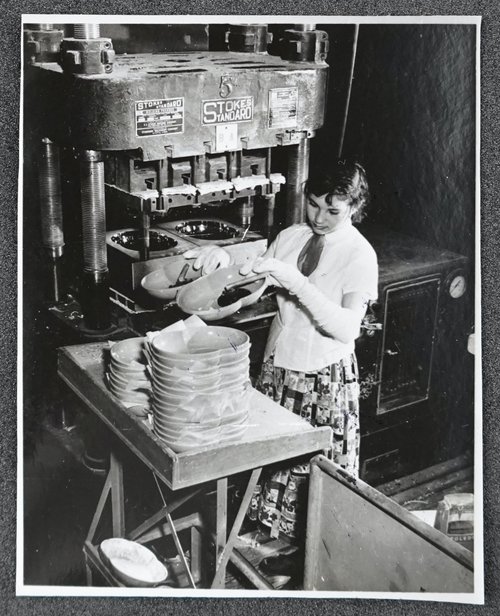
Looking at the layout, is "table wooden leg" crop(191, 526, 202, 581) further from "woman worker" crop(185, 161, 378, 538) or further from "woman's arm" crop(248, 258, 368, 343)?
"woman's arm" crop(248, 258, 368, 343)

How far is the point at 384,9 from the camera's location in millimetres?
2000

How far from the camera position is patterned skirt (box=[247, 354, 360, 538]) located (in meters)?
2.20

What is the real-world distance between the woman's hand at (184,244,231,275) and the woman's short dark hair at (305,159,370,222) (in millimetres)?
279

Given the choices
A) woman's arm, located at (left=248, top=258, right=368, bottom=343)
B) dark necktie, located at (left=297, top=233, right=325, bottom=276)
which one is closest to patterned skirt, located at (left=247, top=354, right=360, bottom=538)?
Result: woman's arm, located at (left=248, top=258, right=368, bottom=343)

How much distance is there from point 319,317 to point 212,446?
45 centimetres

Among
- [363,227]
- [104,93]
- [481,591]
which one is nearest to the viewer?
[104,93]

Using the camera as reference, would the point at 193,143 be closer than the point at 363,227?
Yes

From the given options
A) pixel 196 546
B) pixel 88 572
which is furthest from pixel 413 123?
pixel 88 572

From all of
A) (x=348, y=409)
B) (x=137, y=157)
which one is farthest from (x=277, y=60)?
(x=348, y=409)

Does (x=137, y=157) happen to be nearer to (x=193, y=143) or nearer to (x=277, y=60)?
(x=193, y=143)

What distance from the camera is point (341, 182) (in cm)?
208

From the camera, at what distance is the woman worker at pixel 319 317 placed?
2.09m

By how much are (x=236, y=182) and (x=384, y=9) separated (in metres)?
0.56

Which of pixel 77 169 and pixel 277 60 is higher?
pixel 277 60
